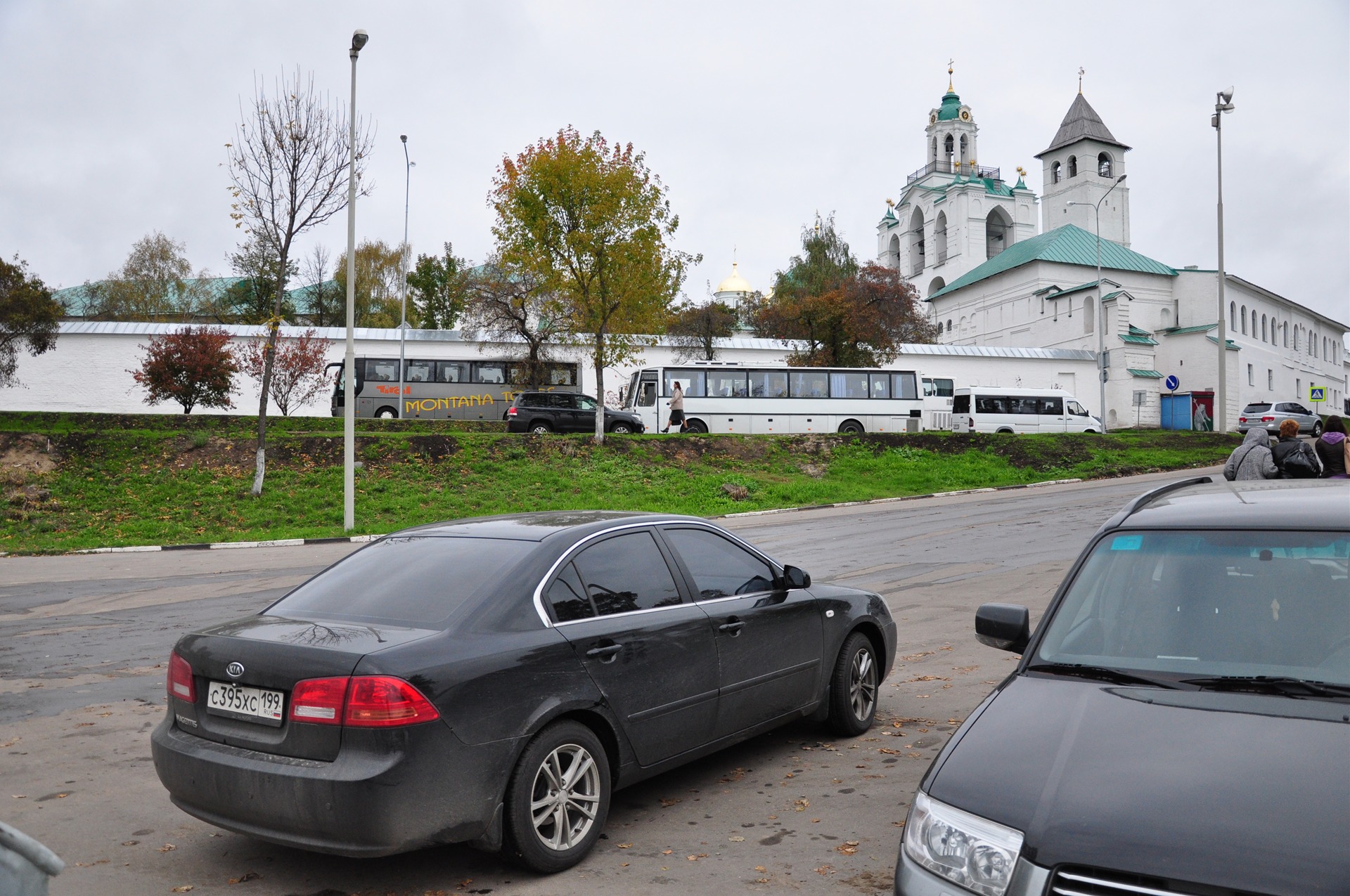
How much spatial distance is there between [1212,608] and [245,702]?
12.3 feet

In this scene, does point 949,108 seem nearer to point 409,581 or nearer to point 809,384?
point 809,384

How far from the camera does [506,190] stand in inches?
1172

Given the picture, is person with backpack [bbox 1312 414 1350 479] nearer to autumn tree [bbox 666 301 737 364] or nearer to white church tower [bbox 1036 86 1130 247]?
autumn tree [bbox 666 301 737 364]

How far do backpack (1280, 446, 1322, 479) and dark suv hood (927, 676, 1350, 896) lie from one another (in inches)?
393

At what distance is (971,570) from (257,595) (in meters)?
9.49

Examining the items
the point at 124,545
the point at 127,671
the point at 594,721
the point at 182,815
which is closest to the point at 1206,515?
the point at 594,721

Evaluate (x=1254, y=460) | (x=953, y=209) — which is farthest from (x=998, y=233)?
(x=1254, y=460)

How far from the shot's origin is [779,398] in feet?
122

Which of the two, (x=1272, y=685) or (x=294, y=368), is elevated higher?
(x=294, y=368)

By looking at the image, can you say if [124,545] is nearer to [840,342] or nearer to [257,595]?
[257,595]

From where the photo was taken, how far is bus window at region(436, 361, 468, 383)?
4209cm

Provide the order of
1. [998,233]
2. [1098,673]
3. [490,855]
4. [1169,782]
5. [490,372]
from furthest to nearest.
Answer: [998,233]
[490,372]
[490,855]
[1098,673]
[1169,782]

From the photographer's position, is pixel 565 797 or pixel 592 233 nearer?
pixel 565 797

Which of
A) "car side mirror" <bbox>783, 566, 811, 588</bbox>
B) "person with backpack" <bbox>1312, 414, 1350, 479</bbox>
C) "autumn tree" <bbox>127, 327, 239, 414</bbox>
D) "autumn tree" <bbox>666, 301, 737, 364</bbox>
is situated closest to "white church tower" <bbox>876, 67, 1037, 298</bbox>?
"autumn tree" <bbox>666, 301, 737, 364</bbox>
